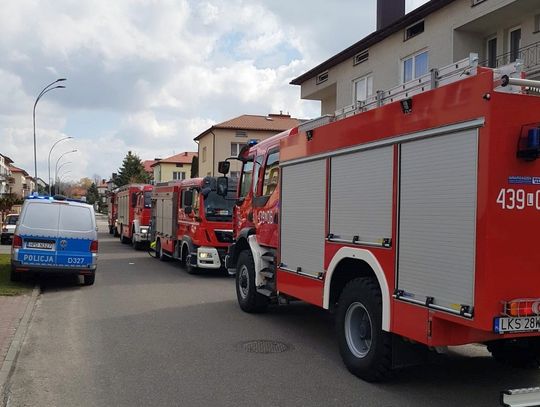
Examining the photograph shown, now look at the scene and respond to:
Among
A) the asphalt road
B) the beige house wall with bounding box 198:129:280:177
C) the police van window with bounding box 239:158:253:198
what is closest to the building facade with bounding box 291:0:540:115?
the police van window with bounding box 239:158:253:198

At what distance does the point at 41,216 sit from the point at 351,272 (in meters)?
8.11

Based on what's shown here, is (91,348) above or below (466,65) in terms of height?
below

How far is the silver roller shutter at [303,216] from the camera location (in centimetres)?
661

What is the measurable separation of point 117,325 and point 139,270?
801 centimetres

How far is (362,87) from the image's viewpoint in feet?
71.2

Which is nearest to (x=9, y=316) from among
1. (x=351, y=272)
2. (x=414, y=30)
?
(x=351, y=272)

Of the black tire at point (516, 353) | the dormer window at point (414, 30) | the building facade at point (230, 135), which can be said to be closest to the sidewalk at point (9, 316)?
the black tire at point (516, 353)

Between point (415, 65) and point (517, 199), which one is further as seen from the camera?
point (415, 65)

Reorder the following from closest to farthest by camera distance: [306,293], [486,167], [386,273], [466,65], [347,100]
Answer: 1. [486,167]
2. [466,65]
3. [386,273]
4. [306,293]
5. [347,100]

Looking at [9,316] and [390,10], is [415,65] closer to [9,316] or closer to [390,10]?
[390,10]

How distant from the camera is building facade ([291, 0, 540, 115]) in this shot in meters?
14.9

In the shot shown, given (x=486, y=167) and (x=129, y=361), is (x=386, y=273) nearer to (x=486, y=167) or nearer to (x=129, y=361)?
(x=486, y=167)

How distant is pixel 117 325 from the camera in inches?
334

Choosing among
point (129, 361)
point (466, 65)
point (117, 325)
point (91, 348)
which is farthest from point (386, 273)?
point (117, 325)
